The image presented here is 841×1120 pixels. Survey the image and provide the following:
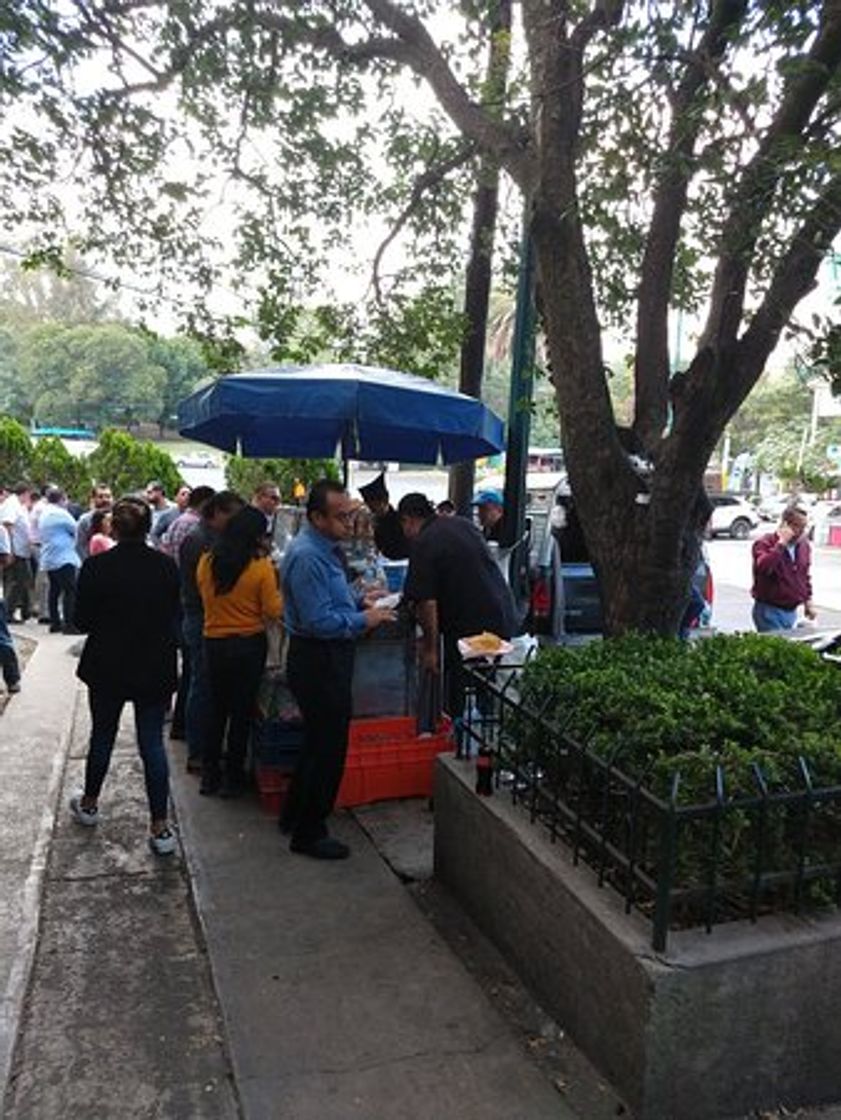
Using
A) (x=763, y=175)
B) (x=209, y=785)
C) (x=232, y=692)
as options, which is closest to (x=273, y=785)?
(x=209, y=785)

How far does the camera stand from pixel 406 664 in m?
4.94

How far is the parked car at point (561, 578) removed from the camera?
753 centimetres

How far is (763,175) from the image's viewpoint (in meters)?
3.59

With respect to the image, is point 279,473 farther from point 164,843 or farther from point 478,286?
point 164,843

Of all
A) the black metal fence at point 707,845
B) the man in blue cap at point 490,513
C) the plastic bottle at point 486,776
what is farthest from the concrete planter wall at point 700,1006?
the man in blue cap at point 490,513

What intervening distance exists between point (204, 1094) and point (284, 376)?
3.88m

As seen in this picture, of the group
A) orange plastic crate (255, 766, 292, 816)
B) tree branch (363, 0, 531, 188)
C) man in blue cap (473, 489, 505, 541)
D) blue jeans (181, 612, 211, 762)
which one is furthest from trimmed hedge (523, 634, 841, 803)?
man in blue cap (473, 489, 505, 541)

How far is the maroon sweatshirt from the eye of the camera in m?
8.05

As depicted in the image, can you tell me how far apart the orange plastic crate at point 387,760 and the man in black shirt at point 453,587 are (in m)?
0.29

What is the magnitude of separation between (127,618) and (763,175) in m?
3.37

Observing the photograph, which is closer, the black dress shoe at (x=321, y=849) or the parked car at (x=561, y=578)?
the black dress shoe at (x=321, y=849)

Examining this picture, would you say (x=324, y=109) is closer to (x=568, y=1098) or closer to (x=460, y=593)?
(x=460, y=593)

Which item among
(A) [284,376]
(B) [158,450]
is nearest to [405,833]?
(A) [284,376]

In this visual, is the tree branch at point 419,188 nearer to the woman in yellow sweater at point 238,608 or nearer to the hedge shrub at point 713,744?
the woman in yellow sweater at point 238,608
